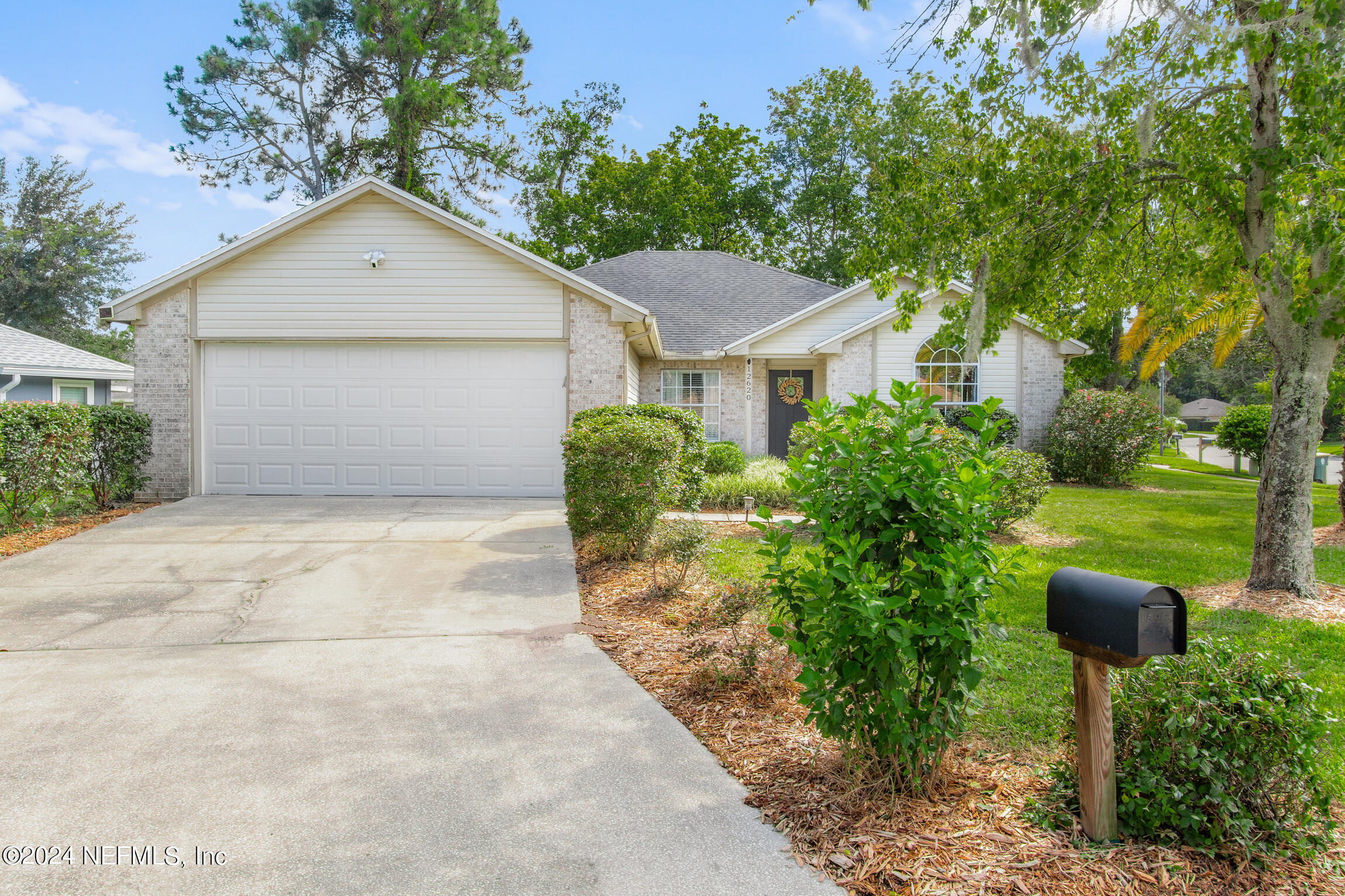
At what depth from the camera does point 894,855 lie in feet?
7.96

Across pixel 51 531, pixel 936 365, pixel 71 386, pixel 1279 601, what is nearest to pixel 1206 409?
pixel 936 365

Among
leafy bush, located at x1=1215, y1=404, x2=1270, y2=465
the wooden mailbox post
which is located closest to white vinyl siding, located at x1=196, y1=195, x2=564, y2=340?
the wooden mailbox post

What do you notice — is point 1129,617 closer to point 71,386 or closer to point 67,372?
point 67,372

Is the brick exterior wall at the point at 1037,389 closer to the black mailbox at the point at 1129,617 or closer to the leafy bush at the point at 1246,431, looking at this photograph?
the leafy bush at the point at 1246,431

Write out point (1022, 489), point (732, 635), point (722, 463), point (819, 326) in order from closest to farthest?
point (732, 635), point (1022, 489), point (722, 463), point (819, 326)

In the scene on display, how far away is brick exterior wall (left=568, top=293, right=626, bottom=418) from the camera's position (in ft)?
36.9

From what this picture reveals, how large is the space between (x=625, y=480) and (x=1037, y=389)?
12312 mm

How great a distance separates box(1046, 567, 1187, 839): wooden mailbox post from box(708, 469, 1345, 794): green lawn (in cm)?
21

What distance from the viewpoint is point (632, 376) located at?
533 inches

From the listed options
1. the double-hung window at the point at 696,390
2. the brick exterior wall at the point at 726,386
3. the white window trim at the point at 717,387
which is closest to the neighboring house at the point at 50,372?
the brick exterior wall at the point at 726,386

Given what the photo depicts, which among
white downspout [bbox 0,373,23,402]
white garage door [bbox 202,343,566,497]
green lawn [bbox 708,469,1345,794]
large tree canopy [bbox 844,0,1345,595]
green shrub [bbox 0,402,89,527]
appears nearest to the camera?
green lawn [bbox 708,469,1345,794]

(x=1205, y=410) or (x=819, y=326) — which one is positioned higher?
(x=819, y=326)
